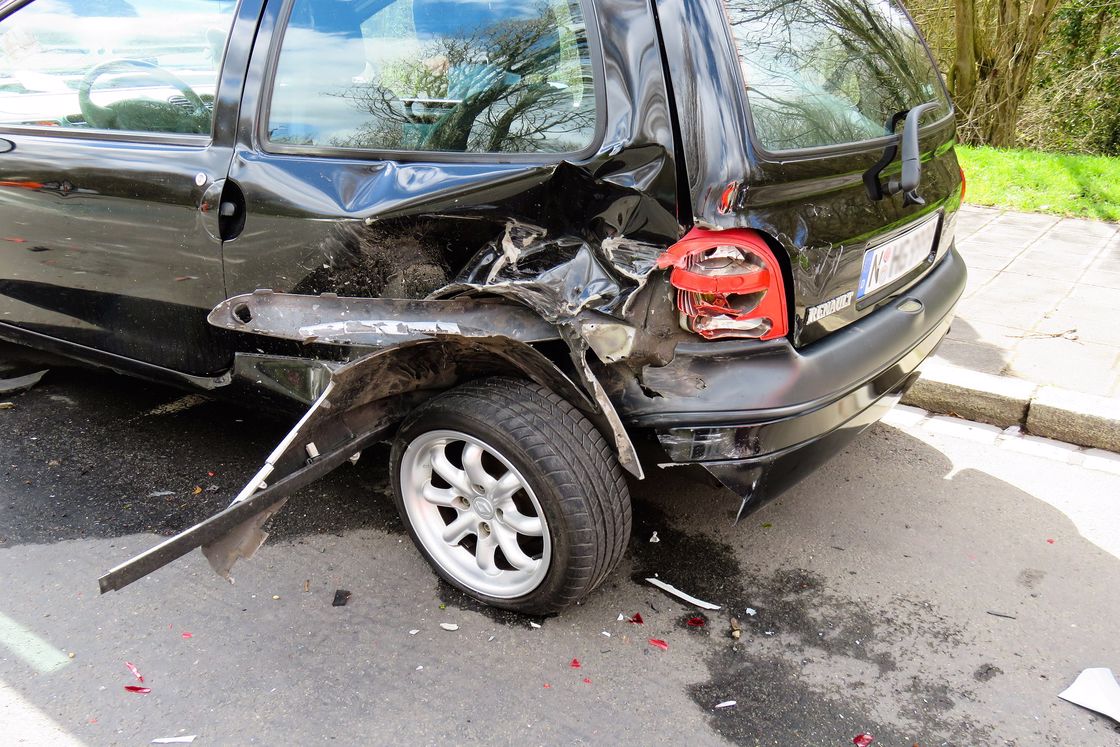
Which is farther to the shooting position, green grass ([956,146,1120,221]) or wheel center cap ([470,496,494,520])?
green grass ([956,146,1120,221])

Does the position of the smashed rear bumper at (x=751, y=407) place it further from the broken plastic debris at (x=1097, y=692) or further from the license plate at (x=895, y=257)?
the broken plastic debris at (x=1097, y=692)

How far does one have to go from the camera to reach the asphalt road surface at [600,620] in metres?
2.27

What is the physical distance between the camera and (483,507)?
8.54ft

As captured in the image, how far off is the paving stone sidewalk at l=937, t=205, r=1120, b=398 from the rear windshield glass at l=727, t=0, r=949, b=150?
1571 mm

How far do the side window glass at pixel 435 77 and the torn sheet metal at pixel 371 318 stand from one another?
45 cm

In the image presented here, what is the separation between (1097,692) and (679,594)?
1153mm

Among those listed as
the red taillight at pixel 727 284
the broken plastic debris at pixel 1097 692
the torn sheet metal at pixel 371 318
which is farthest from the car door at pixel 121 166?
the broken plastic debris at pixel 1097 692

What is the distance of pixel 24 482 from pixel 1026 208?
23.2ft

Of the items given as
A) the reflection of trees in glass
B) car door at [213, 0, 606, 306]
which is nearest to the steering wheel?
car door at [213, 0, 606, 306]

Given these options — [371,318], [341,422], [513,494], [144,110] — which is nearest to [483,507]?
[513,494]

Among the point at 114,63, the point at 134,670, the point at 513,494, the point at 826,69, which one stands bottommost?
the point at 134,670

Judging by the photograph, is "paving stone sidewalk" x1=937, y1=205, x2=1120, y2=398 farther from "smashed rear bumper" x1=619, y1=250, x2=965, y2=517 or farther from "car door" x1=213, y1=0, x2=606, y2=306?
"car door" x1=213, y1=0, x2=606, y2=306

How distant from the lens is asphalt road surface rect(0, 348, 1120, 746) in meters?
2.27

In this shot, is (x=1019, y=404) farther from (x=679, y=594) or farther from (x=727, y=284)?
(x=727, y=284)
